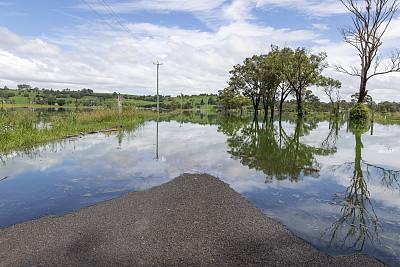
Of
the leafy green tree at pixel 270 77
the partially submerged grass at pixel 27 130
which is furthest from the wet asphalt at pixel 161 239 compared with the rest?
the leafy green tree at pixel 270 77

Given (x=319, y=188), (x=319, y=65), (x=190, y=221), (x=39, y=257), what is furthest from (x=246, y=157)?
(x=319, y=65)

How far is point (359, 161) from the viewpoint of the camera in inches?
384

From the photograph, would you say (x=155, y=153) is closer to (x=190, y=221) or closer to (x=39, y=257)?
(x=190, y=221)

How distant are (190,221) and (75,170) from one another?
542 centimetres

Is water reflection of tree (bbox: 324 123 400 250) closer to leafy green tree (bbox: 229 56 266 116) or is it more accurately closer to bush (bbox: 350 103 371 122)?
bush (bbox: 350 103 371 122)

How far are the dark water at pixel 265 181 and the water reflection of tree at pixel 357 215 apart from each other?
0.02 m

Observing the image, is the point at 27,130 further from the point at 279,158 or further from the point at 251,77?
the point at 251,77

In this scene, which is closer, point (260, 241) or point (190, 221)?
point (260, 241)

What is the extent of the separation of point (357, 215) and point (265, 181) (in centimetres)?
255

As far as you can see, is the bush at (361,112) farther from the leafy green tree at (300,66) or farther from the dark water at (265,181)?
the dark water at (265,181)

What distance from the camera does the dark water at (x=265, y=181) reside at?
436 cm

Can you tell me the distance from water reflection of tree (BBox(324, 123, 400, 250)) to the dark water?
2 centimetres

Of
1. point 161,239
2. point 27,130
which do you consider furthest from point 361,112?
point 27,130

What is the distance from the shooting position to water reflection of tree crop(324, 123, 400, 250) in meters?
3.92
